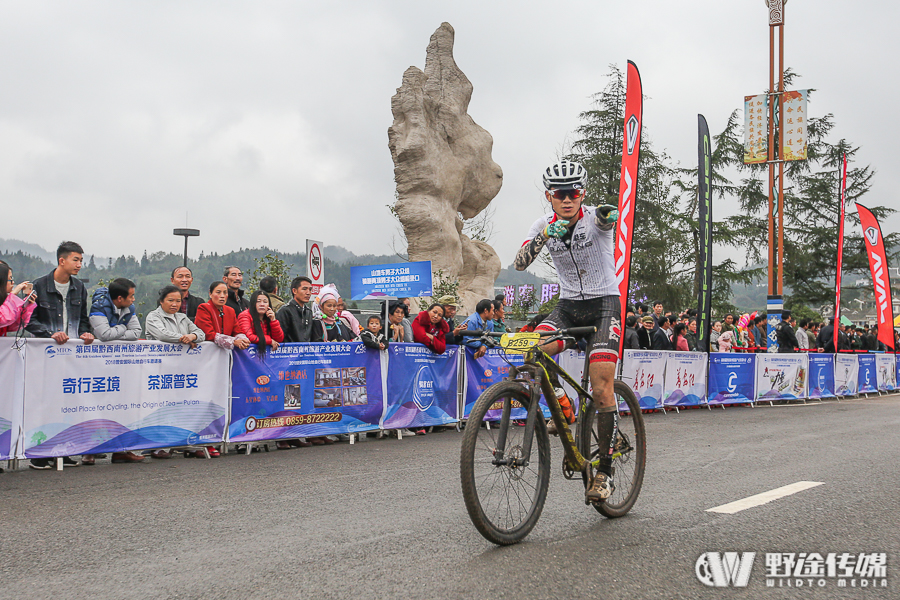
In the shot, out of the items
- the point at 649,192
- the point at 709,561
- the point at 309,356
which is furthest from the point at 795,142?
the point at 709,561

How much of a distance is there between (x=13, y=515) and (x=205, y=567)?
92.5 inches

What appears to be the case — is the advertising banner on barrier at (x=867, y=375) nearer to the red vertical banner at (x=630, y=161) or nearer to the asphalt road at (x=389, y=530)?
the red vertical banner at (x=630, y=161)

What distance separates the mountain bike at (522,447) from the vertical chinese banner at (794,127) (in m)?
24.0

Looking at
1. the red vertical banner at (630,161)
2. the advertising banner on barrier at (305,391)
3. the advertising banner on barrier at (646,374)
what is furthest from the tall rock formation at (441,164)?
the advertising banner on barrier at (305,391)

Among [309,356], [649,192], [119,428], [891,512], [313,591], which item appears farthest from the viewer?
[649,192]

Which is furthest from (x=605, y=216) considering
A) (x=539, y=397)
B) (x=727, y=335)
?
(x=727, y=335)

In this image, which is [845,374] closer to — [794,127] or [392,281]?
[794,127]

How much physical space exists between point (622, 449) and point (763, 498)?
1.33 metres

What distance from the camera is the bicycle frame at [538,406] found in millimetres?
4133

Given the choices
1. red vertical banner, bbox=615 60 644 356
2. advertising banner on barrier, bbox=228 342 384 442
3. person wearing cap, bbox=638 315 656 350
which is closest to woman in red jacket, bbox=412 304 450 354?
advertising banner on barrier, bbox=228 342 384 442

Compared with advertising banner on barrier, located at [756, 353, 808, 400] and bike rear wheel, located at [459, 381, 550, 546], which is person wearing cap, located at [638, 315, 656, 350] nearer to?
advertising banner on barrier, located at [756, 353, 808, 400]

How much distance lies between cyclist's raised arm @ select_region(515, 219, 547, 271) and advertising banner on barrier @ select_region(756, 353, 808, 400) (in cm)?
1531

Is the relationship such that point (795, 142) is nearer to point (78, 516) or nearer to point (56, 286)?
point (56, 286)

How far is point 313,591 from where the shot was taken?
338 cm
